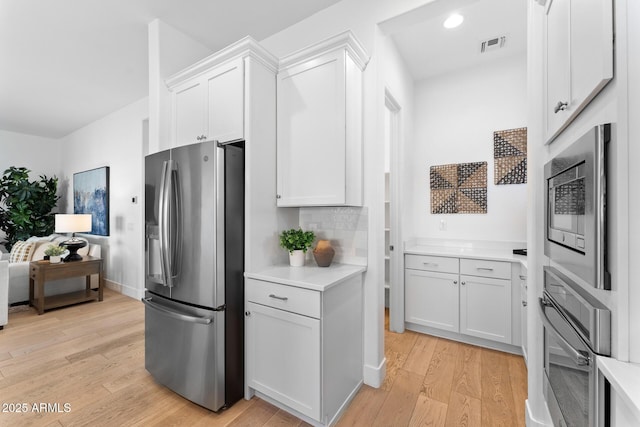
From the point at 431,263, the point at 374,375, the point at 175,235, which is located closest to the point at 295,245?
the point at 175,235

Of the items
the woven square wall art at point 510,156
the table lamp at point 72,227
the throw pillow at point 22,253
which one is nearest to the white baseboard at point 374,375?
the woven square wall art at point 510,156

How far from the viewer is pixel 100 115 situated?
15.4 feet

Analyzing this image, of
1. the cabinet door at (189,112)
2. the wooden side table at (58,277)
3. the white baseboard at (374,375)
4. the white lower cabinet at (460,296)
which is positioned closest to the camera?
the white baseboard at (374,375)

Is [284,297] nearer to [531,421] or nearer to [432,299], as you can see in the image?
[531,421]

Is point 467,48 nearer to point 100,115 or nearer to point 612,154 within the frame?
point 612,154

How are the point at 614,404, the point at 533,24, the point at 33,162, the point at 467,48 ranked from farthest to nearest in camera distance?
1. the point at 33,162
2. the point at 467,48
3. the point at 533,24
4. the point at 614,404

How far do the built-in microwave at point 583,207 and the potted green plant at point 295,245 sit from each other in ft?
4.70

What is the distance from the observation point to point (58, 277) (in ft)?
12.1

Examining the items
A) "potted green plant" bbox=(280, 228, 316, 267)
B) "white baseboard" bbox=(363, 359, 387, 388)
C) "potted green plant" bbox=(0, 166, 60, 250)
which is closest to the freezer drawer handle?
"potted green plant" bbox=(280, 228, 316, 267)

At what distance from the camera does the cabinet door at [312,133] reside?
1.89 meters

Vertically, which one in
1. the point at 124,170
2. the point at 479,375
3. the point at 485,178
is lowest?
the point at 479,375

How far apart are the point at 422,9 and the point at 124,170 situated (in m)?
4.41

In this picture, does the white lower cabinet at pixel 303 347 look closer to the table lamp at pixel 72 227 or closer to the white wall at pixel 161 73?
the white wall at pixel 161 73

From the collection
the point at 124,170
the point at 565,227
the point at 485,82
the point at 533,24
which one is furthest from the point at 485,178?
the point at 124,170
